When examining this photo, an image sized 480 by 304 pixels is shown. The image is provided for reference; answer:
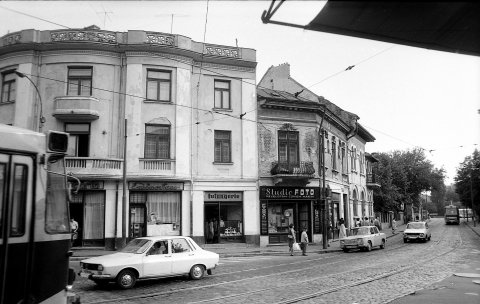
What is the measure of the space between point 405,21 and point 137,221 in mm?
23169

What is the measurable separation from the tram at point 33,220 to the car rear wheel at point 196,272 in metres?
7.86

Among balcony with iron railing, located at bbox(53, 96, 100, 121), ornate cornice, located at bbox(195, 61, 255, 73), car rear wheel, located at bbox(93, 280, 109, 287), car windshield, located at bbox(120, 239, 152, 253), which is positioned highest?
ornate cornice, located at bbox(195, 61, 255, 73)

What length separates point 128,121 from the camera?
2545 centimetres

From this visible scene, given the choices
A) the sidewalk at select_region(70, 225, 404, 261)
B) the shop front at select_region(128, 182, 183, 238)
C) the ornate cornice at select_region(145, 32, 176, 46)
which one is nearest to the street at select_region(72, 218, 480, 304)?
the sidewalk at select_region(70, 225, 404, 261)

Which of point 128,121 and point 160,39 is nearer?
point 128,121

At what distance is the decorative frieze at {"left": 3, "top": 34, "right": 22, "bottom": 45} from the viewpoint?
84.1ft

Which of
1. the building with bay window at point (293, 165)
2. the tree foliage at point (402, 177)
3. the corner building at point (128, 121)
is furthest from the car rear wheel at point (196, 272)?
the tree foliage at point (402, 177)

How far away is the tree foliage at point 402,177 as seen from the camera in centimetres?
5815

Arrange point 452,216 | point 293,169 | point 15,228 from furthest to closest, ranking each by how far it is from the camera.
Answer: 1. point 452,216
2. point 293,169
3. point 15,228

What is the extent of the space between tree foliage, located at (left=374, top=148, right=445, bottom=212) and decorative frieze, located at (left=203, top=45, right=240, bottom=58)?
34067 mm

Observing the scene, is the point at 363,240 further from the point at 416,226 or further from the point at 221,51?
the point at 221,51

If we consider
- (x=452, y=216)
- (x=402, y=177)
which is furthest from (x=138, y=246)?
(x=452, y=216)

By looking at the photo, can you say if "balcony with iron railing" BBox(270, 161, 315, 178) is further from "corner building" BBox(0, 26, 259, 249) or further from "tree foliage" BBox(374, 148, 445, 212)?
"tree foliage" BBox(374, 148, 445, 212)

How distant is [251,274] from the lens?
15.2 m
